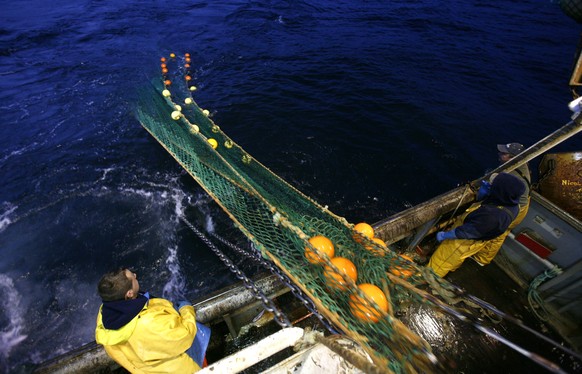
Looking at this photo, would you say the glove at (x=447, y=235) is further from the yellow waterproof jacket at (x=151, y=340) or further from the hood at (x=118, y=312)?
the hood at (x=118, y=312)

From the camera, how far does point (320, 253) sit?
2328mm

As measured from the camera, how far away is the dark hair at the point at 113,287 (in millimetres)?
2121

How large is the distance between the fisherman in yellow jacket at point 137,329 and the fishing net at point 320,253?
103 centimetres

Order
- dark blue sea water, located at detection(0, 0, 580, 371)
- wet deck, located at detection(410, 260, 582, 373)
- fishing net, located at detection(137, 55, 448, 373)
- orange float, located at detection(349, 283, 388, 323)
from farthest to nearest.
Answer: dark blue sea water, located at detection(0, 0, 580, 371), wet deck, located at detection(410, 260, 582, 373), orange float, located at detection(349, 283, 388, 323), fishing net, located at detection(137, 55, 448, 373)

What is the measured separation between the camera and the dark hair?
6.96ft

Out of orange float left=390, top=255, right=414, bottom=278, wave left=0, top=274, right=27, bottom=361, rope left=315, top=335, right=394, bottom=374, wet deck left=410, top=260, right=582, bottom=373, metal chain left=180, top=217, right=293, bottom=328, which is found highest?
rope left=315, top=335, right=394, bottom=374

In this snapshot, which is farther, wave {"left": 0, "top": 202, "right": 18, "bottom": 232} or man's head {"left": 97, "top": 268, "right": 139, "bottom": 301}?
wave {"left": 0, "top": 202, "right": 18, "bottom": 232}

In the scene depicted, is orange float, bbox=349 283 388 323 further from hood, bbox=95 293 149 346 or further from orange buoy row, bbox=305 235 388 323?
hood, bbox=95 293 149 346

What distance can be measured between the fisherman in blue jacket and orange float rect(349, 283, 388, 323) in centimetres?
204

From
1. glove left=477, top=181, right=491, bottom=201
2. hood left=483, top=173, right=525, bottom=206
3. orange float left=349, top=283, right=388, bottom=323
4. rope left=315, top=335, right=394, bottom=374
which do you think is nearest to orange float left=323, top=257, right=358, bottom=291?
orange float left=349, top=283, right=388, bottom=323

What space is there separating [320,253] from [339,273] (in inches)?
10.9

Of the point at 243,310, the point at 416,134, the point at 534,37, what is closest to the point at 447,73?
the point at 416,134

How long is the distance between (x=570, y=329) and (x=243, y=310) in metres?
4.49

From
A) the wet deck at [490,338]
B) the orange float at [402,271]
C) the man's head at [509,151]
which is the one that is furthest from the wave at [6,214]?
the man's head at [509,151]
